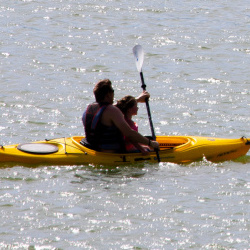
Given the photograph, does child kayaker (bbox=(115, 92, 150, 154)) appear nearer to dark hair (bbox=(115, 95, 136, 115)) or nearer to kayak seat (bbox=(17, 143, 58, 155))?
dark hair (bbox=(115, 95, 136, 115))

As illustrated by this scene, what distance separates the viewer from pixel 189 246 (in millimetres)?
6887

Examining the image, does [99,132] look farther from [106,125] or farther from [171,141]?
[171,141]

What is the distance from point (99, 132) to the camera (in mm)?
8742

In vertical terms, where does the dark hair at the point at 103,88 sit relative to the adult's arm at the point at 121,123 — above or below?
above

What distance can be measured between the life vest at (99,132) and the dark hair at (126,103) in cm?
27

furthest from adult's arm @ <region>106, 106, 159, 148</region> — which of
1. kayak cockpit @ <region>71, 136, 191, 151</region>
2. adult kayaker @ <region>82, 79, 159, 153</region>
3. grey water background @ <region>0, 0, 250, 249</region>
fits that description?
kayak cockpit @ <region>71, 136, 191, 151</region>

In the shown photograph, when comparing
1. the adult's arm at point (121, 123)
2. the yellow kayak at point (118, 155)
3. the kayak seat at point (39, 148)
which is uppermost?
the adult's arm at point (121, 123)

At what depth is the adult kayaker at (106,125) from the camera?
28.1 feet

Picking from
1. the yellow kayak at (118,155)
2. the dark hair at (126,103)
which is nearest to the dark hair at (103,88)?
the dark hair at (126,103)

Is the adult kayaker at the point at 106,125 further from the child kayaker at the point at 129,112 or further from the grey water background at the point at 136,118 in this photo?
the grey water background at the point at 136,118

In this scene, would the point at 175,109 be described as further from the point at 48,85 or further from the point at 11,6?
the point at 11,6

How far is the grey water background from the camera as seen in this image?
285 inches

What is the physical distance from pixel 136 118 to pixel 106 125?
3136 millimetres

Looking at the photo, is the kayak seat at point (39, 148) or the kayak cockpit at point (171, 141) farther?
the kayak cockpit at point (171, 141)
